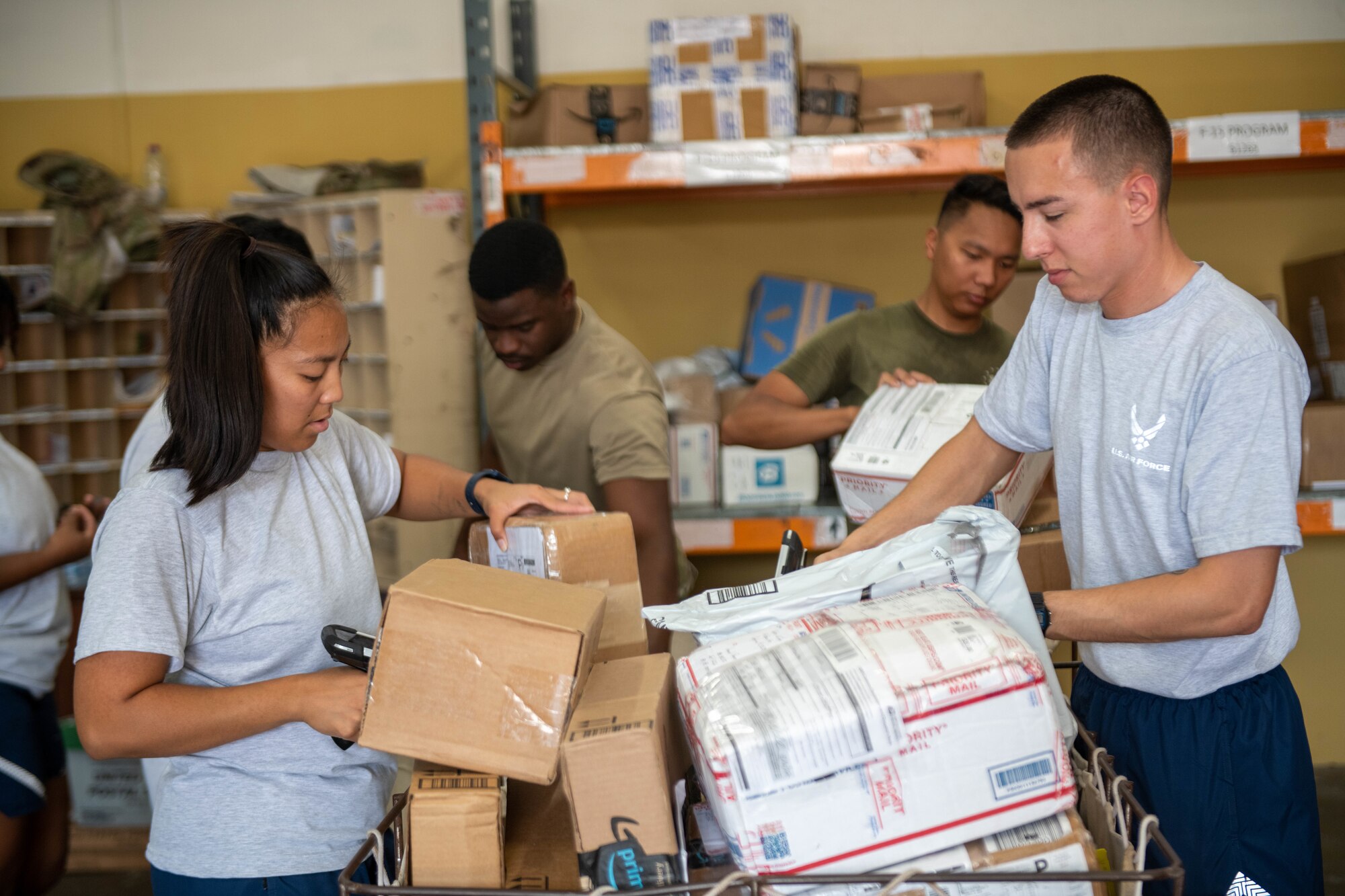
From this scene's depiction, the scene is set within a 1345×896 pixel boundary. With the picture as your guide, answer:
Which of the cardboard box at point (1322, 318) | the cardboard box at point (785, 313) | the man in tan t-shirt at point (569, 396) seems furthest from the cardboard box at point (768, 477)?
the cardboard box at point (1322, 318)

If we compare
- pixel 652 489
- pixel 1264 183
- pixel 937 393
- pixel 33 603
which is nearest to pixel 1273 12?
pixel 1264 183

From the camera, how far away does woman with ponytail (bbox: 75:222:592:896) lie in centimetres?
107

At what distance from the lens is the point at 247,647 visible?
1.20 m

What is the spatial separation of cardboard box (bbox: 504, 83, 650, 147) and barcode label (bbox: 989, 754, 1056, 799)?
2.50m

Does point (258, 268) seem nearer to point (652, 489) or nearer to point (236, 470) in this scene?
point (236, 470)

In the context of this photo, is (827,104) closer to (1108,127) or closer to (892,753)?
(1108,127)

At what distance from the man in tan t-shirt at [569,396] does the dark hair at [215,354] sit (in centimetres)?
84

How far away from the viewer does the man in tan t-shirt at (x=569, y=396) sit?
193cm

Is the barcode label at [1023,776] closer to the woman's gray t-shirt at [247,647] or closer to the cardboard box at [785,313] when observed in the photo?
the woman's gray t-shirt at [247,647]

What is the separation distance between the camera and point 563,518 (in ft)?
4.23

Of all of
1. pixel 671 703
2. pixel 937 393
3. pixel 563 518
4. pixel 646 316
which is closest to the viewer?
pixel 671 703

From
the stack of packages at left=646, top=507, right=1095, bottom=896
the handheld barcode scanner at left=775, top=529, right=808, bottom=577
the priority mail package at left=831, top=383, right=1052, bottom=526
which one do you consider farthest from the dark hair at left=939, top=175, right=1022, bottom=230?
the stack of packages at left=646, top=507, right=1095, bottom=896

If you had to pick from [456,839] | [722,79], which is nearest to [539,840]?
[456,839]

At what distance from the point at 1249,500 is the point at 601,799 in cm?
75
